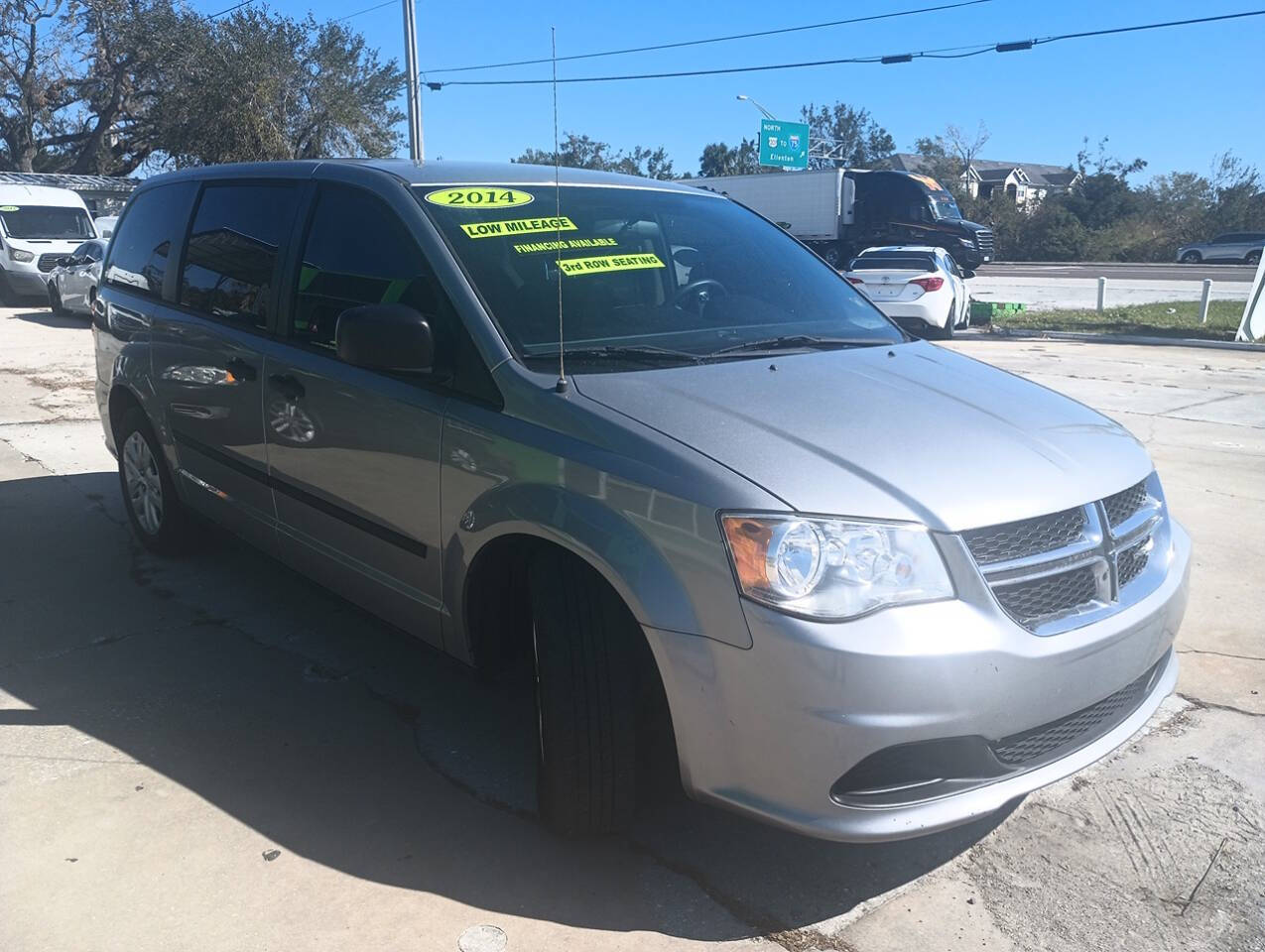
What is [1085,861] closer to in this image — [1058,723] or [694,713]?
[1058,723]

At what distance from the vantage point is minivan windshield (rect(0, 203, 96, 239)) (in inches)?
842

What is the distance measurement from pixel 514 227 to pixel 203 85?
36.2 meters

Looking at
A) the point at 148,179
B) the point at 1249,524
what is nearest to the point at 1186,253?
the point at 1249,524

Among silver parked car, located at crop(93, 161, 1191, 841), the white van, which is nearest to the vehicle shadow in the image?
silver parked car, located at crop(93, 161, 1191, 841)

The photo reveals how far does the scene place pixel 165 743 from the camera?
3570 mm

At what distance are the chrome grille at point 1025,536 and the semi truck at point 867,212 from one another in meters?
25.5

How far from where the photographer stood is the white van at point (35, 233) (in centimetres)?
2034

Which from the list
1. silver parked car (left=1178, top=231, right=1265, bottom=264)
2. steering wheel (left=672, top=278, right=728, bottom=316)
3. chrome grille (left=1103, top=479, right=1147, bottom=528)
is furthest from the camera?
silver parked car (left=1178, top=231, right=1265, bottom=264)

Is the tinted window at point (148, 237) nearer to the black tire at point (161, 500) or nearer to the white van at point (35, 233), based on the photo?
the black tire at point (161, 500)

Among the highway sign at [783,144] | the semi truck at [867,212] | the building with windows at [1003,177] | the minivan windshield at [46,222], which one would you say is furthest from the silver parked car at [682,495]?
the building with windows at [1003,177]

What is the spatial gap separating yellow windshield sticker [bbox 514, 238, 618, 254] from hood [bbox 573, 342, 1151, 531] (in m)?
0.69

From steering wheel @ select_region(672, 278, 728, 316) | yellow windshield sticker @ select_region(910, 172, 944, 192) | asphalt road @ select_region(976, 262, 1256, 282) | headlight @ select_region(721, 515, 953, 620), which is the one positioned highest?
yellow windshield sticker @ select_region(910, 172, 944, 192)

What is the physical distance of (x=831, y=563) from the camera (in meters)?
2.45

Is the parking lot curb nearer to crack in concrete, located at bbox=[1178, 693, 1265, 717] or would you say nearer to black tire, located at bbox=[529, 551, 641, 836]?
crack in concrete, located at bbox=[1178, 693, 1265, 717]
